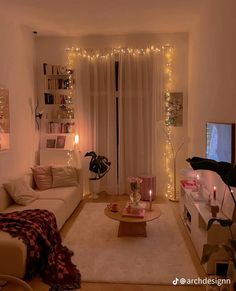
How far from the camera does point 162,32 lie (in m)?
A: 5.56

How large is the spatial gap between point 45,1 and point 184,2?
1.92 meters

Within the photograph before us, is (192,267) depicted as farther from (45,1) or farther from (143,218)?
(45,1)

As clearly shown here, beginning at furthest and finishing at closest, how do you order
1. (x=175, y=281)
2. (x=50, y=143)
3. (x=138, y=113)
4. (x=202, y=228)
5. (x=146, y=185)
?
(x=50, y=143)
(x=138, y=113)
(x=146, y=185)
(x=202, y=228)
(x=175, y=281)

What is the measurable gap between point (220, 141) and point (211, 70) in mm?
1090

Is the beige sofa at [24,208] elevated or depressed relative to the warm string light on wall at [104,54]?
Result: depressed

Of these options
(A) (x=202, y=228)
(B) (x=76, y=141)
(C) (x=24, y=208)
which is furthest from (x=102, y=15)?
(A) (x=202, y=228)

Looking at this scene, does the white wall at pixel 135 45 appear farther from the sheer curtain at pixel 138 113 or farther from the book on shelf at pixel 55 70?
the sheer curtain at pixel 138 113

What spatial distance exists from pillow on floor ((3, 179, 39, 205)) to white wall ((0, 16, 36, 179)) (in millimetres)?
518

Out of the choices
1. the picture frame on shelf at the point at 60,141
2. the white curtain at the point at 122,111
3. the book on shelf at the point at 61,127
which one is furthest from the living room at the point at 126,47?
the picture frame on shelf at the point at 60,141

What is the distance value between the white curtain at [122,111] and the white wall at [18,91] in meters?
0.92

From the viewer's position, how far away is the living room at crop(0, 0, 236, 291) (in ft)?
10.9

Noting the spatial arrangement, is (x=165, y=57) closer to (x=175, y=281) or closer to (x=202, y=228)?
(x=202, y=228)

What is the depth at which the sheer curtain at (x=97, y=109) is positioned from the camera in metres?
5.67

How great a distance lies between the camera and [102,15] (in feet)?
15.1
